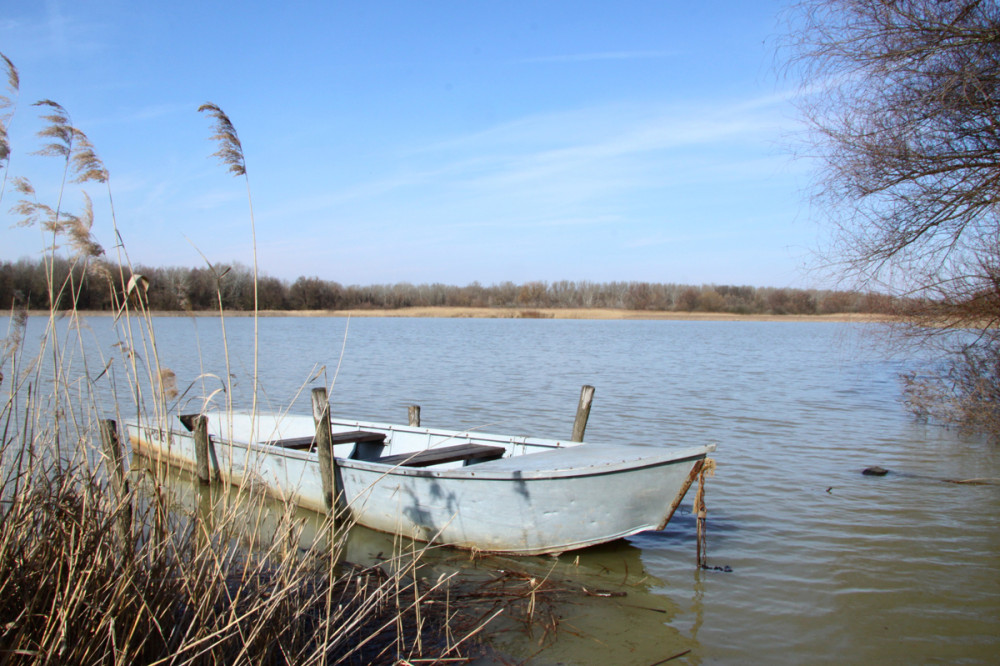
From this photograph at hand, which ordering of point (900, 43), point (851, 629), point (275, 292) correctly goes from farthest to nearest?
1. point (275, 292)
2. point (900, 43)
3. point (851, 629)

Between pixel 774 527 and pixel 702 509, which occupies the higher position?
pixel 702 509

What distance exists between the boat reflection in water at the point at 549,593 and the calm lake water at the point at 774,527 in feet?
0.07

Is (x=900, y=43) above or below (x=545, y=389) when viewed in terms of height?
above

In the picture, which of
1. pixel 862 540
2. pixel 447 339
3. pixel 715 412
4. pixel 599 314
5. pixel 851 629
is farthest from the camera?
pixel 599 314

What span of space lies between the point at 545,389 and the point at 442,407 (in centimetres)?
378

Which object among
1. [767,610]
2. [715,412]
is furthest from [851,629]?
[715,412]

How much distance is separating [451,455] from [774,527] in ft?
11.0

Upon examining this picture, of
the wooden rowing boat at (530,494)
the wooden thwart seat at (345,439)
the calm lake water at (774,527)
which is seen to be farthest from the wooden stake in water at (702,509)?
the wooden thwart seat at (345,439)

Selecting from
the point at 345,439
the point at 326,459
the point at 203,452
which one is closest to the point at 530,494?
the point at 326,459

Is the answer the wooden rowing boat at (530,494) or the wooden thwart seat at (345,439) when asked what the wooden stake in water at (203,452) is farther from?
the wooden rowing boat at (530,494)

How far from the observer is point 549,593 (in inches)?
210

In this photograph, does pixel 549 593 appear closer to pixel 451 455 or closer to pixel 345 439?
pixel 451 455

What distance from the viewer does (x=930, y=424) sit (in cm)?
1338

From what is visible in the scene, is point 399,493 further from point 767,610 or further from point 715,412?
point 715,412
